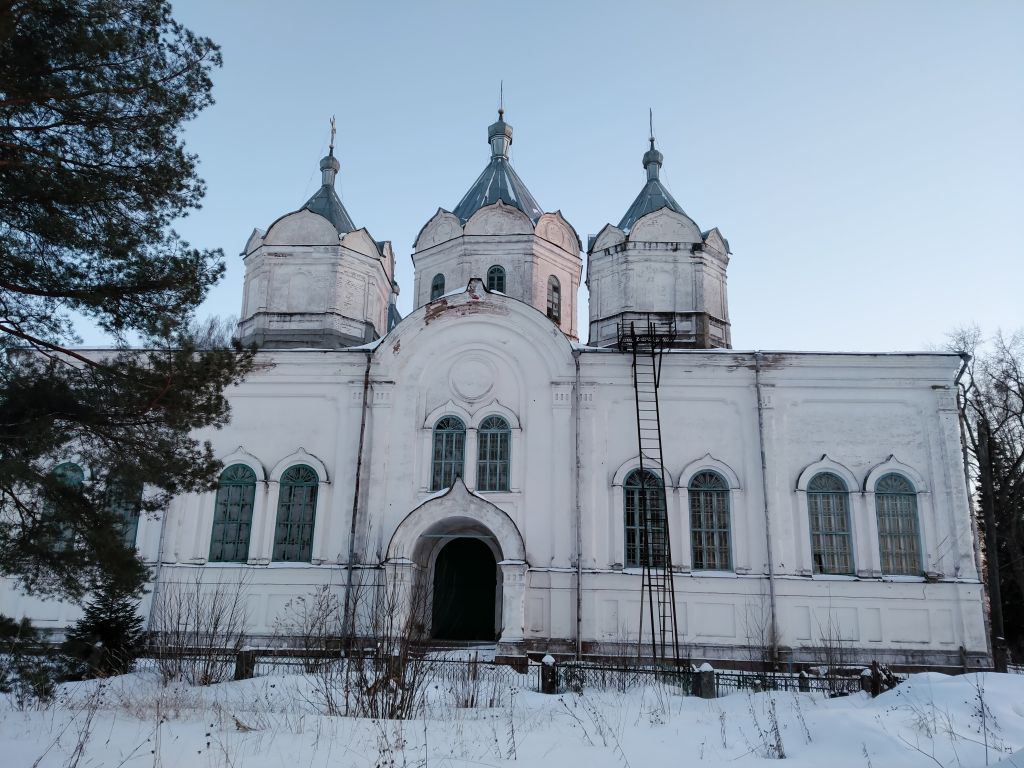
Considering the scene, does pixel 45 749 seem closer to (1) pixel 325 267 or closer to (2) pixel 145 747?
(2) pixel 145 747

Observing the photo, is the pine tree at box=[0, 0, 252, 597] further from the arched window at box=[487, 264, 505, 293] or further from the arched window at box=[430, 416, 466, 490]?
the arched window at box=[487, 264, 505, 293]

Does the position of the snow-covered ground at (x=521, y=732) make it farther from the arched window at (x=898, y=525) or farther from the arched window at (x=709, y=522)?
the arched window at (x=898, y=525)

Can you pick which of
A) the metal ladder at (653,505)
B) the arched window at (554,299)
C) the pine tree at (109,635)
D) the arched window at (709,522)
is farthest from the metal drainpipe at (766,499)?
the pine tree at (109,635)

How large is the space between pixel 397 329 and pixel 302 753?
1185 cm

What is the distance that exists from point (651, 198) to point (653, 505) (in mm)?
8671

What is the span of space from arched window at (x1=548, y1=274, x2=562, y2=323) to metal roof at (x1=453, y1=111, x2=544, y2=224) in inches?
62.4

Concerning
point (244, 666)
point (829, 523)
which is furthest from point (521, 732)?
point (829, 523)

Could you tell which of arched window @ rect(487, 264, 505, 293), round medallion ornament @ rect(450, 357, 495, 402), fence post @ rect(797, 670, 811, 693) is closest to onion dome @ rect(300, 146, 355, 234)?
arched window @ rect(487, 264, 505, 293)

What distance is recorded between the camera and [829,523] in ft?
56.6

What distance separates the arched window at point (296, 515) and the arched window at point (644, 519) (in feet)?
21.2

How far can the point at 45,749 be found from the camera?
7617 mm

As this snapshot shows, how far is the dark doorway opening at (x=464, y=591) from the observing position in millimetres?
18422

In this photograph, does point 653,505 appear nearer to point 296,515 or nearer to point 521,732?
point 296,515

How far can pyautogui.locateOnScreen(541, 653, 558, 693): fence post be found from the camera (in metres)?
12.0
